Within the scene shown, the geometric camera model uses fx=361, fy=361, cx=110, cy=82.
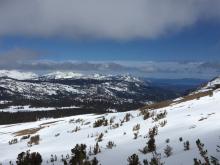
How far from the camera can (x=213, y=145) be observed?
1434 centimetres

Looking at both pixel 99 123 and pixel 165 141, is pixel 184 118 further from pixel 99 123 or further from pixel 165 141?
pixel 99 123

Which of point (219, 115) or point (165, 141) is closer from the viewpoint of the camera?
point (165, 141)

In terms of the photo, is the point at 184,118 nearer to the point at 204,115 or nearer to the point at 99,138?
the point at 204,115

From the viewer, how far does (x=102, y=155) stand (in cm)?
1817

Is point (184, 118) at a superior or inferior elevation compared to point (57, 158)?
superior

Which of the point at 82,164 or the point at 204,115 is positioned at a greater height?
the point at 204,115

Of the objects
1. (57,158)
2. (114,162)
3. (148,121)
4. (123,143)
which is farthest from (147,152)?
(148,121)

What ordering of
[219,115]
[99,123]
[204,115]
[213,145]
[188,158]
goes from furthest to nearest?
[99,123] → [204,115] → [219,115] → [213,145] → [188,158]

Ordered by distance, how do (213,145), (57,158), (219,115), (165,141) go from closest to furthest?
(213,145)
(165,141)
(57,158)
(219,115)

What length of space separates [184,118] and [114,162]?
9.45 metres

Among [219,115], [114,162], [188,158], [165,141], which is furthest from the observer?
[219,115]

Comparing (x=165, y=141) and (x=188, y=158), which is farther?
(x=165, y=141)

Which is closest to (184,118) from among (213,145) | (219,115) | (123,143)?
(219,115)

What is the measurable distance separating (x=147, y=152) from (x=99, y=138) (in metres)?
7.71
